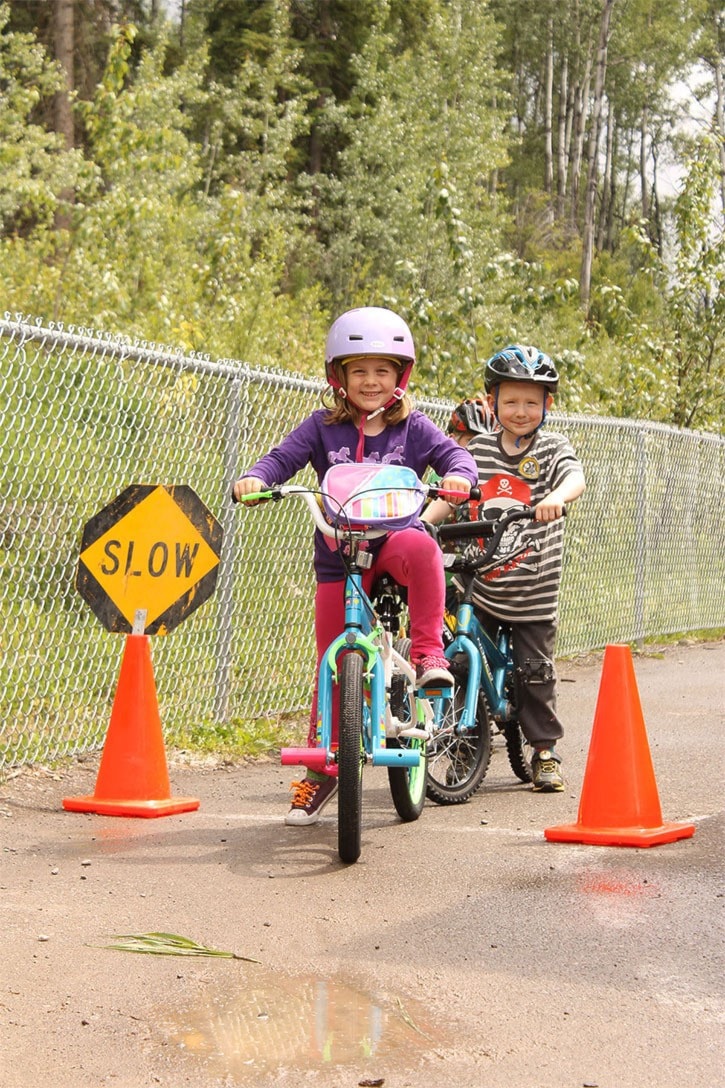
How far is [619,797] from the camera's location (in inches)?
234

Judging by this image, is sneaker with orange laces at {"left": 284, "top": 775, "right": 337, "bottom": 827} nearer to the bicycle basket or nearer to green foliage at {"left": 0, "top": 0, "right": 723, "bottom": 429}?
the bicycle basket

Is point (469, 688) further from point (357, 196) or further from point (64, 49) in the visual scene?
point (357, 196)

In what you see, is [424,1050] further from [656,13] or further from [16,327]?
[656,13]

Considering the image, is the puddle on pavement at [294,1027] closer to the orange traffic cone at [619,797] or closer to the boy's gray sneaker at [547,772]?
the orange traffic cone at [619,797]

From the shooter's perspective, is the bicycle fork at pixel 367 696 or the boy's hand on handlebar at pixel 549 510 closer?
the bicycle fork at pixel 367 696

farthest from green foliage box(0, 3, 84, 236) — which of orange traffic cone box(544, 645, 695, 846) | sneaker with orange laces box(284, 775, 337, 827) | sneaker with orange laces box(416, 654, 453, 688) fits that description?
orange traffic cone box(544, 645, 695, 846)

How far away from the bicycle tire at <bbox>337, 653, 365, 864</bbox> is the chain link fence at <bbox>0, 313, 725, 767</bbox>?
2160 mm

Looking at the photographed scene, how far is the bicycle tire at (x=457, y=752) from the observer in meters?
6.73

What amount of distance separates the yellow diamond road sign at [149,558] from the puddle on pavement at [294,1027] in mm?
3021

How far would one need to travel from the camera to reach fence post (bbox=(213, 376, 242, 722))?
336 inches

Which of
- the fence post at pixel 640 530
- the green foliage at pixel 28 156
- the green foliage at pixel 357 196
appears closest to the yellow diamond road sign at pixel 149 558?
the green foliage at pixel 357 196

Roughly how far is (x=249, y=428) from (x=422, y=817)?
288 cm

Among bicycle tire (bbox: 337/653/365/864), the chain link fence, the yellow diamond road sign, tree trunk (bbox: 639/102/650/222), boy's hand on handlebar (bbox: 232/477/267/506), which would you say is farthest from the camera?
tree trunk (bbox: 639/102/650/222)

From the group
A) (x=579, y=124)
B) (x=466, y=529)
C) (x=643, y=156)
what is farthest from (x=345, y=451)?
(x=643, y=156)
